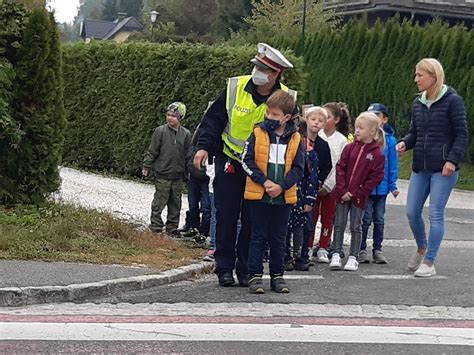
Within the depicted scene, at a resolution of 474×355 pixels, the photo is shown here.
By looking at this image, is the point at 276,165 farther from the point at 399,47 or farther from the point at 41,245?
the point at 399,47

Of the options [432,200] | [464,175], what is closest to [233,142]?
[432,200]

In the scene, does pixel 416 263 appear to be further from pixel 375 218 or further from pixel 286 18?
pixel 286 18

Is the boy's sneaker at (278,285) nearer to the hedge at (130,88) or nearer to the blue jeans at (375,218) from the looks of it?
the blue jeans at (375,218)

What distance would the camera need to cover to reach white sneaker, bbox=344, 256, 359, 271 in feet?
27.9

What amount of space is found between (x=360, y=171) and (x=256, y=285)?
6.72ft

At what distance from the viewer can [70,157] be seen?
1898 centimetres

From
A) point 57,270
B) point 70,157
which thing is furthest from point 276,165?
point 70,157

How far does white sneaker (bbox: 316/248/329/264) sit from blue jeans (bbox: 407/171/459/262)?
1095 millimetres

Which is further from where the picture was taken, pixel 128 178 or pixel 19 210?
pixel 128 178

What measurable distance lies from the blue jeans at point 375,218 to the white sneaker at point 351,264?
515 mm

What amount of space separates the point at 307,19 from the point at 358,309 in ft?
113

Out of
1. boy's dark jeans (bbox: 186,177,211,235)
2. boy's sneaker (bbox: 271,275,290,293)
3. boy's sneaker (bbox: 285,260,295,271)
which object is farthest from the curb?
boy's dark jeans (bbox: 186,177,211,235)

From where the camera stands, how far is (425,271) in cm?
811

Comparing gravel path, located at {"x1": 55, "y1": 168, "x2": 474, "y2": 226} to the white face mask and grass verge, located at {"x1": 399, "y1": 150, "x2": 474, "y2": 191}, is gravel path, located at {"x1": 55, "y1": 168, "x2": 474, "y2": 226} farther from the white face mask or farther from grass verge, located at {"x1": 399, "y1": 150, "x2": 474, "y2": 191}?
the white face mask
